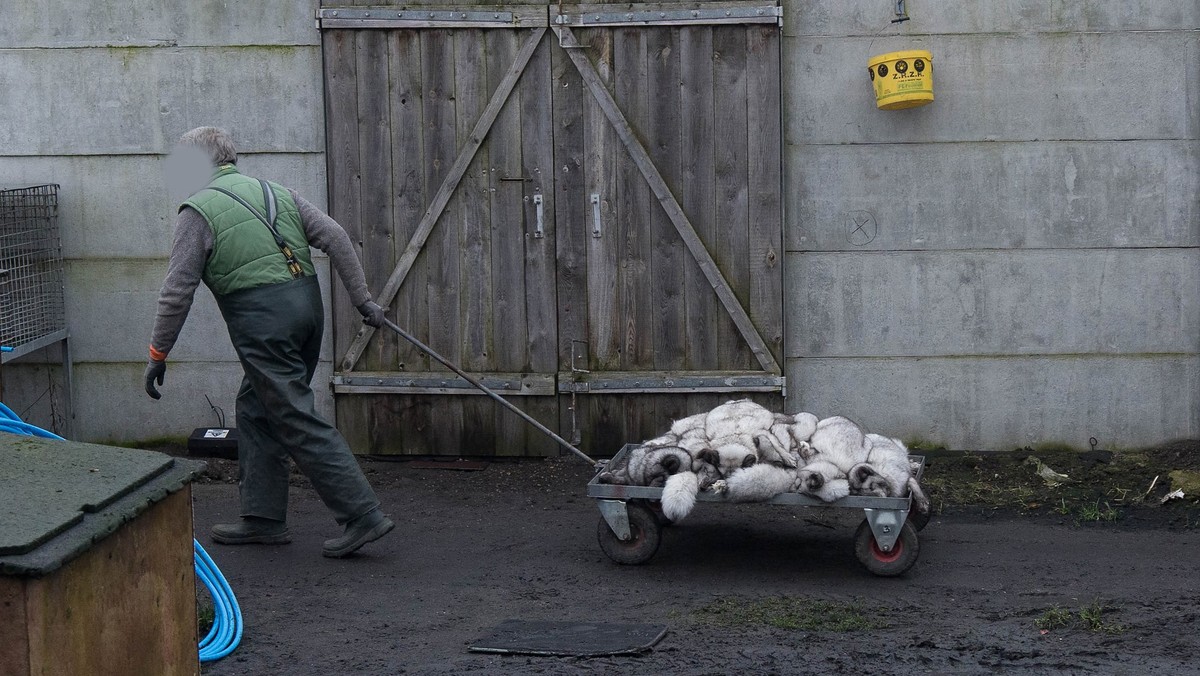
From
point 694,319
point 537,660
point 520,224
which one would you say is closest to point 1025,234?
point 694,319

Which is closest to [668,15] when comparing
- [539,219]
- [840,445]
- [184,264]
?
[539,219]

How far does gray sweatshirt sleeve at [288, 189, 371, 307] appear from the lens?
20.1 ft

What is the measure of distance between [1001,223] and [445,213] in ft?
10.4

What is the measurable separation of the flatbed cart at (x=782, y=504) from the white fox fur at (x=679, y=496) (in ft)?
0.27

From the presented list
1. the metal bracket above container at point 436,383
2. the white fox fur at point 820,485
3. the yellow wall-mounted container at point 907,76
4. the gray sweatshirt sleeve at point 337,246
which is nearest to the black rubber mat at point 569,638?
the white fox fur at point 820,485

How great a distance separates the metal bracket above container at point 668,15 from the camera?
7.23 m

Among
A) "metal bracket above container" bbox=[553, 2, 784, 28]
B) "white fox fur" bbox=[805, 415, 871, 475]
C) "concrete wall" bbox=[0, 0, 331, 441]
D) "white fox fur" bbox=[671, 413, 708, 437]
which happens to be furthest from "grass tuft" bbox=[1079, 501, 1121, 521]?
"concrete wall" bbox=[0, 0, 331, 441]

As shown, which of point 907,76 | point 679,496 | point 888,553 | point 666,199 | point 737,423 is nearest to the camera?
point 679,496

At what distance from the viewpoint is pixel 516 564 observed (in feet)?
19.8

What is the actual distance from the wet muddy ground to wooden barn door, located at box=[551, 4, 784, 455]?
69cm

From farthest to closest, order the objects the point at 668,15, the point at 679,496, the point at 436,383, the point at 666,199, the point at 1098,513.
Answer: the point at 436,383 < the point at 666,199 < the point at 668,15 < the point at 1098,513 < the point at 679,496

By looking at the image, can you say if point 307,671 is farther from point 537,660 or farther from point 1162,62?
point 1162,62

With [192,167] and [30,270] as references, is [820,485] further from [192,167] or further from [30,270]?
[30,270]

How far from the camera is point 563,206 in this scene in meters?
7.49
